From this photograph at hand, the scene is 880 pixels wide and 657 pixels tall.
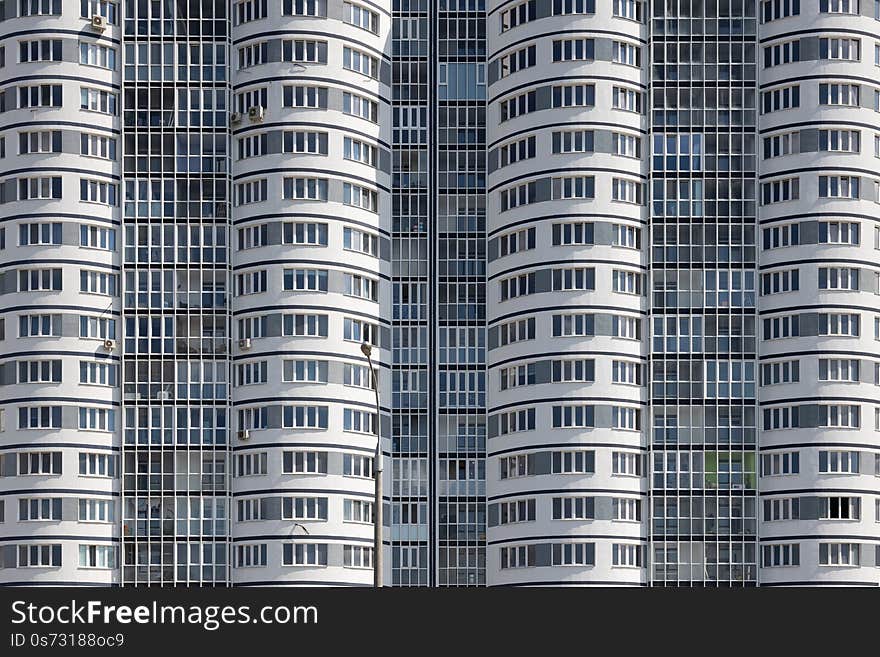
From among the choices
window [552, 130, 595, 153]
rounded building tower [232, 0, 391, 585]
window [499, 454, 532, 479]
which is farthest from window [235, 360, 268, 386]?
window [552, 130, 595, 153]

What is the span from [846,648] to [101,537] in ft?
222

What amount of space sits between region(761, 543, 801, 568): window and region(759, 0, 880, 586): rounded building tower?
0.20ft

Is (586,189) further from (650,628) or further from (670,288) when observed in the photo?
(650,628)

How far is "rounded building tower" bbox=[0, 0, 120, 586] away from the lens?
140 m

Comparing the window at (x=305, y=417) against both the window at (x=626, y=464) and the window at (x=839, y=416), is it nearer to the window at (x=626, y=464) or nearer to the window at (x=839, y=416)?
the window at (x=626, y=464)

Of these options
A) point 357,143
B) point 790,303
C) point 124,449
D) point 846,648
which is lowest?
point 846,648

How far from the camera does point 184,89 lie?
5674 inches

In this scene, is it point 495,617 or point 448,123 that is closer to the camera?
point 495,617

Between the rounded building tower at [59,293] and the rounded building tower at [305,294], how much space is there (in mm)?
8370

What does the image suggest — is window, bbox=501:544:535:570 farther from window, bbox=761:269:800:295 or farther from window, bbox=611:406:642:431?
window, bbox=761:269:800:295

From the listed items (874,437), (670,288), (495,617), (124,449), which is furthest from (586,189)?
(495,617)

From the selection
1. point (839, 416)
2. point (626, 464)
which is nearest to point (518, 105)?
point (626, 464)

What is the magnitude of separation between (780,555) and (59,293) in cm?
4818

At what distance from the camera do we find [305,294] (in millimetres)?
141250
